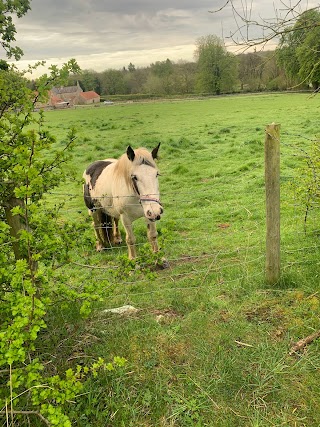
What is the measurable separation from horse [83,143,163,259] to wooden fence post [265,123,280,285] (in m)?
1.45

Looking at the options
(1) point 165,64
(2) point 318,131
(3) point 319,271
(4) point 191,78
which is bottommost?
(3) point 319,271

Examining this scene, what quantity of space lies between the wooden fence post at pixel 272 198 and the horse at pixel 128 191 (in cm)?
145

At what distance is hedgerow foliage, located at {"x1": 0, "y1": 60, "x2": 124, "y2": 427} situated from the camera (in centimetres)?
178

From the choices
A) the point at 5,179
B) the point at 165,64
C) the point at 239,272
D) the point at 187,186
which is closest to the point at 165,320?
the point at 239,272

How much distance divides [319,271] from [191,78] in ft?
141

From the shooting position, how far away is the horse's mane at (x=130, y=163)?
4848 millimetres

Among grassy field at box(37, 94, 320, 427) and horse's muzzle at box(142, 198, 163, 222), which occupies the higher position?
horse's muzzle at box(142, 198, 163, 222)

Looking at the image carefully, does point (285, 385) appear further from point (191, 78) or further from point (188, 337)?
point (191, 78)

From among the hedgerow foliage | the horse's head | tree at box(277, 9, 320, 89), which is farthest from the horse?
tree at box(277, 9, 320, 89)

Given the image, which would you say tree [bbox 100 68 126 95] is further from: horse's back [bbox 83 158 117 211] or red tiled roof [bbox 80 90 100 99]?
Result: horse's back [bbox 83 158 117 211]

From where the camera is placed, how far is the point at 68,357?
270 centimetres

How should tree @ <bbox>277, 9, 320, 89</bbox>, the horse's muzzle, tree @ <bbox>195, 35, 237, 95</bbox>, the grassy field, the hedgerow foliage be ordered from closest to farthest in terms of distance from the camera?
the hedgerow foliage
the grassy field
tree @ <bbox>277, 9, 320, 89</bbox>
the horse's muzzle
tree @ <bbox>195, 35, 237, 95</bbox>

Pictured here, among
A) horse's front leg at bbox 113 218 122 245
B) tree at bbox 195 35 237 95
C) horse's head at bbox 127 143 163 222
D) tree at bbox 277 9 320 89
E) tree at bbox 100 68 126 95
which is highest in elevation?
tree at bbox 100 68 126 95

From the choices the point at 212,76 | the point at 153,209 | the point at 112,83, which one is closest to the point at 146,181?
the point at 153,209
